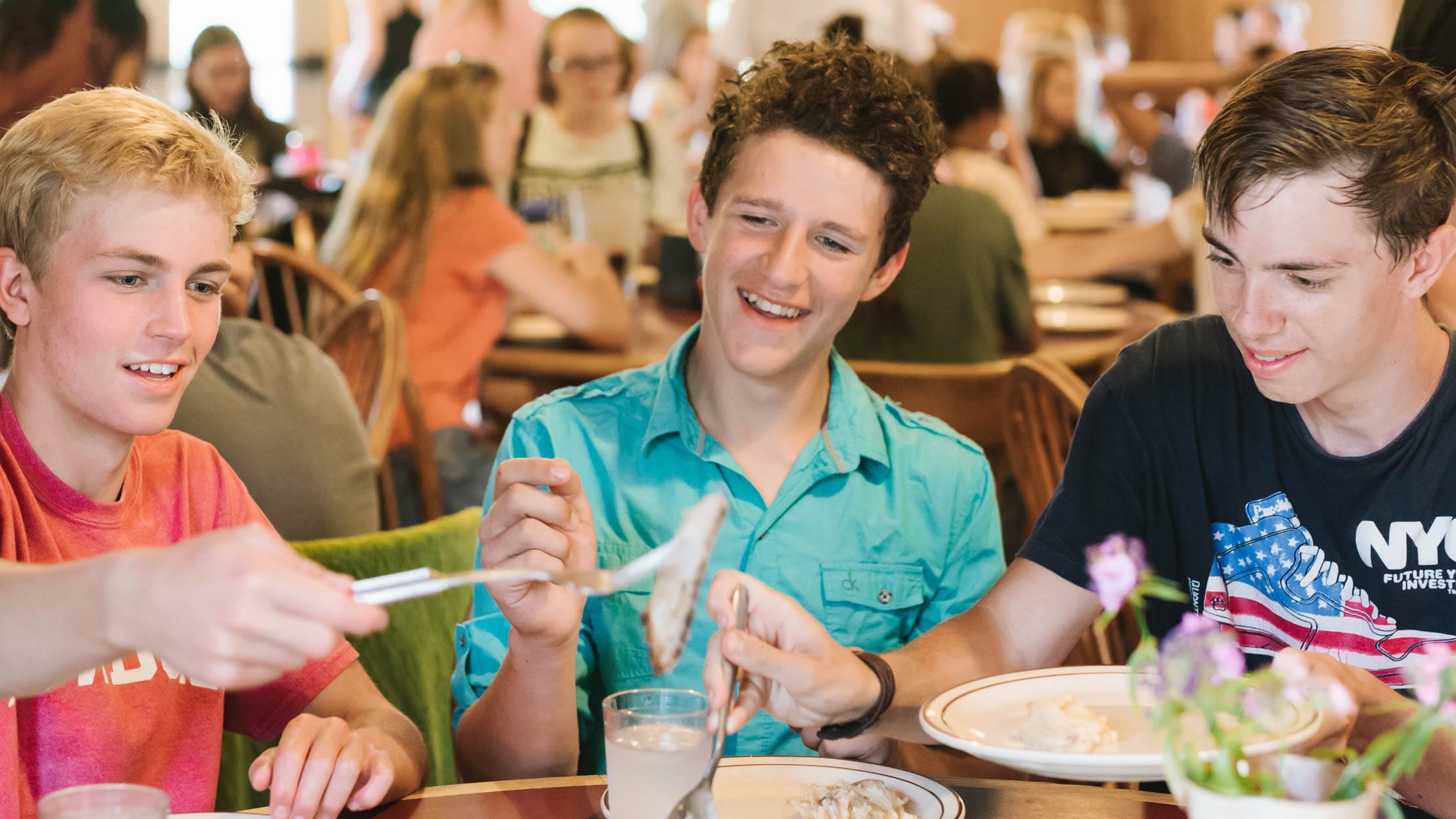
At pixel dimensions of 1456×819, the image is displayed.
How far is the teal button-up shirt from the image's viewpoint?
151cm

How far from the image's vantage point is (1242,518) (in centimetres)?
141

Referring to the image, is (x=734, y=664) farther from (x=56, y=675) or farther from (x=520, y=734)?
(x=56, y=675)

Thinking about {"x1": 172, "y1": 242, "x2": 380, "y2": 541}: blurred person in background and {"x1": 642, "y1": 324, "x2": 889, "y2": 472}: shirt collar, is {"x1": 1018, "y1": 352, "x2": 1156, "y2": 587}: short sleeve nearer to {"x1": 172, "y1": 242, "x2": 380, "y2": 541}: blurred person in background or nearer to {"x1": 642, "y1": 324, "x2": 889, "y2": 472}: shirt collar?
{"x1": 642, "y1": 324, "x2": 889, "y2": 472}: shirt collar

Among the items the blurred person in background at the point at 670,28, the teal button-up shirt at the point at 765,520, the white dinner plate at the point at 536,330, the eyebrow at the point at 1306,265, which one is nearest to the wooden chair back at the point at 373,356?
the white dinner plate at the point at 536,330

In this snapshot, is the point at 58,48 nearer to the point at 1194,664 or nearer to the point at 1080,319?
the point at 1080,319

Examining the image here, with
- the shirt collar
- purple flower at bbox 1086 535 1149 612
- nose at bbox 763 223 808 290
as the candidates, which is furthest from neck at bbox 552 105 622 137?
Result: purple flower at bbox 1086 535 1149 612

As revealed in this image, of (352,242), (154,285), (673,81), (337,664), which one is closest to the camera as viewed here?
(154,285)

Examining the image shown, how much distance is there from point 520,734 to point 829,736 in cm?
30

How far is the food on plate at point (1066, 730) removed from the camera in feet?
3.30

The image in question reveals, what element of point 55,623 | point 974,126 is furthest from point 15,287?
point 974,126

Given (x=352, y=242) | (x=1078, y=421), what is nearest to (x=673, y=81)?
(x=352, y=242)

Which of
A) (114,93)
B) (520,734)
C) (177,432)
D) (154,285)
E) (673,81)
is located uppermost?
(673,81)

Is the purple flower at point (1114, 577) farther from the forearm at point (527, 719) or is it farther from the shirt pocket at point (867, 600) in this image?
the shirt pocket at point (867, 600)

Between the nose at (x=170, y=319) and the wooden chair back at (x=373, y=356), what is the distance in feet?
3.58
